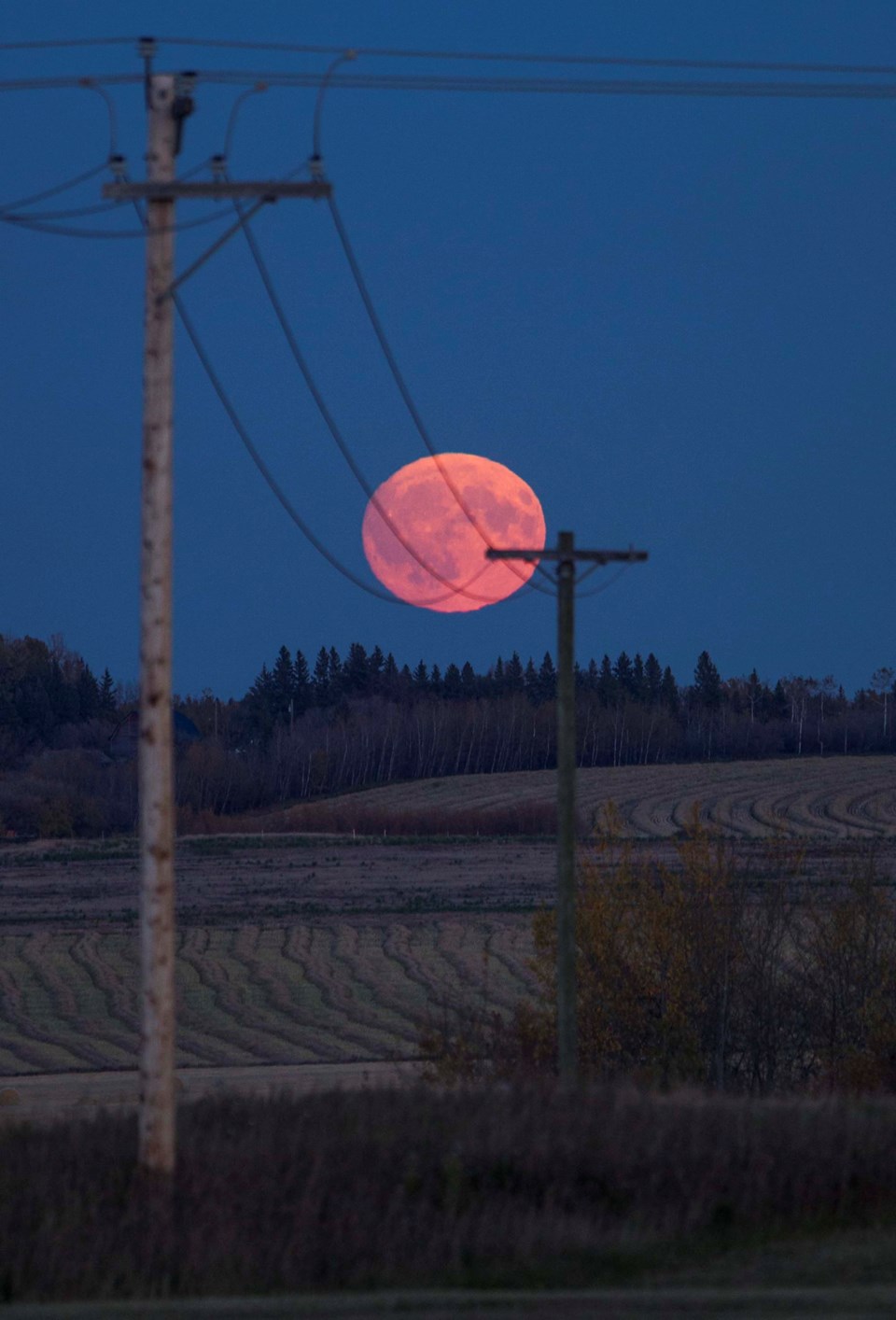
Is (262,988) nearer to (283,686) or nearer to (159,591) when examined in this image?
(159,591)

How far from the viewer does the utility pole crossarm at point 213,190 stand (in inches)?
436

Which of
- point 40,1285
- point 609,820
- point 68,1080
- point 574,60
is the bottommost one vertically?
point 68,1080

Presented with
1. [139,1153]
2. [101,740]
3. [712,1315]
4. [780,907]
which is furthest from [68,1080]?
[101,740]

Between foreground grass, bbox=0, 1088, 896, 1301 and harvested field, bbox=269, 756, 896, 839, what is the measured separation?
77.0 metres

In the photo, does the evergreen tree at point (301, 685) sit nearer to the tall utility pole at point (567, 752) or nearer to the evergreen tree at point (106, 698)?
the evergreen tree at point (106, 698)

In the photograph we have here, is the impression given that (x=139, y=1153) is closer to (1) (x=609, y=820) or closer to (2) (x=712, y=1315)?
(2) (x=712, y=1315)

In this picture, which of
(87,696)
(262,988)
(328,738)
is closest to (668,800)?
(328,738)

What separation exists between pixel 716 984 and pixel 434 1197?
21.4 m

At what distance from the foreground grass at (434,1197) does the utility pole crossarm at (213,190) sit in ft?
23.9

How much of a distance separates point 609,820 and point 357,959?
2211 centimetres

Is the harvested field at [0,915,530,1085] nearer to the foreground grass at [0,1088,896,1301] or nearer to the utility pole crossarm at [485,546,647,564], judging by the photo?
the utility pole crossarm at [485,546,647,564]

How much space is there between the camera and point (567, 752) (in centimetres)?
1806

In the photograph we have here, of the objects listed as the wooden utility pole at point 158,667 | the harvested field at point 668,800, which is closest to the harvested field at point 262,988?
the wooden utility pole at point 158,667

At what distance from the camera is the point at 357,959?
2036 inches
